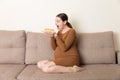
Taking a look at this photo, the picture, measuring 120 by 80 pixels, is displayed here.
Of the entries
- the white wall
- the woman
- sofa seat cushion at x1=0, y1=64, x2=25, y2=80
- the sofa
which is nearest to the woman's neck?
the woman

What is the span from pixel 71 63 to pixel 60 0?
0.98 metres

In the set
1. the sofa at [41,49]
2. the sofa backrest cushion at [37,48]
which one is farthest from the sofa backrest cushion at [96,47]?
the sofa backrest cushion at [37,48]

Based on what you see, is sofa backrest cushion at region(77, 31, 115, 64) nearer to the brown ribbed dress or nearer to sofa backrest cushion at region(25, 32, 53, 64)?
the brown ribbed dress

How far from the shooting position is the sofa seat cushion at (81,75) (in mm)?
2549

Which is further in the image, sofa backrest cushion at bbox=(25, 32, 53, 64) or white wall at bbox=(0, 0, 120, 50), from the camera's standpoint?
white wall at bbox=(0, 0, 120, 50)

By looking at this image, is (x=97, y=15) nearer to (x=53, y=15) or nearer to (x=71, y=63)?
(x=53, y=15)

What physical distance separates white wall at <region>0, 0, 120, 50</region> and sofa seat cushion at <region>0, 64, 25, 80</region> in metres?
0.66

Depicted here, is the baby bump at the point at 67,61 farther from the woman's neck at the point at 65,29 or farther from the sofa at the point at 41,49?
the woman's neck at the point at 65,29

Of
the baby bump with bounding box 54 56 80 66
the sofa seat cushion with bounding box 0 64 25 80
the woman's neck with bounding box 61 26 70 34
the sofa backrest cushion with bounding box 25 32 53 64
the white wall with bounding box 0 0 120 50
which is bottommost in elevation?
the sofa seat cushion with bounding box 0 64 25 80

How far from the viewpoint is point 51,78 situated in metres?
2.54

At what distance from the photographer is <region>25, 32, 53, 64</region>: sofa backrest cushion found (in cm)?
315

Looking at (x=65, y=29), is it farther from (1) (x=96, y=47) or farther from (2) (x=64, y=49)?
(1) (x=96, y=47)

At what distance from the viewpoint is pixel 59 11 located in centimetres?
342

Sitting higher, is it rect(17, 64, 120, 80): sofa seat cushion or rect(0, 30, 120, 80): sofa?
rect(0, 30, 120, 80): sofa
